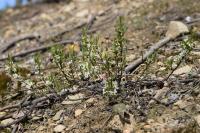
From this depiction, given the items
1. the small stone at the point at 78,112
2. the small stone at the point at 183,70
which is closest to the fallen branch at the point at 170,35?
the small stone at the point at 183,70

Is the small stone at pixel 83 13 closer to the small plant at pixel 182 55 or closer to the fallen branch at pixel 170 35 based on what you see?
the fallen branch at pixel 170 35

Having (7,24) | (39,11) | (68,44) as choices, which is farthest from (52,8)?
(68,44)

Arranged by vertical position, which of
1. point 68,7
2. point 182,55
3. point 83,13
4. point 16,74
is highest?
point 68,7

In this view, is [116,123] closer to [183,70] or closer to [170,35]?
[183,70]

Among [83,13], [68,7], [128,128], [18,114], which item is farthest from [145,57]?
[68,7]

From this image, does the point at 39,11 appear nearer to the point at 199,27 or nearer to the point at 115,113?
the point at 199,27

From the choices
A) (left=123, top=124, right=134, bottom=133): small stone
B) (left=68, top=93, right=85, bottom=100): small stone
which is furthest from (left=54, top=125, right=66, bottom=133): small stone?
(left=123, top=124, right=134, bottom=133): small stone
